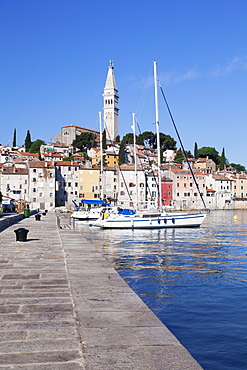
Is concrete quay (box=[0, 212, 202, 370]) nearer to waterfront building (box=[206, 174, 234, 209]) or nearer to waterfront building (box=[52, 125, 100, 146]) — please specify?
waterfront building (box=[206, 174, 234, 209])

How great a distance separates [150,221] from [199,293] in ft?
87.1

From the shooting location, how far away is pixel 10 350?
4625 mm

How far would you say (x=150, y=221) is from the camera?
126 feet

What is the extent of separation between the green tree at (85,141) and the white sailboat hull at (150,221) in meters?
94.8

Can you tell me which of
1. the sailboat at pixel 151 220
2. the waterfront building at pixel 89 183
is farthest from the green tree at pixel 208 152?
the sailboat at pixel 151 220

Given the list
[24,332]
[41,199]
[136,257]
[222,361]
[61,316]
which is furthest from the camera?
[41,199]

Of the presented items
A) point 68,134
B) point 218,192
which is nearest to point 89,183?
point 218,192

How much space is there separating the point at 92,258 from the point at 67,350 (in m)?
7.64

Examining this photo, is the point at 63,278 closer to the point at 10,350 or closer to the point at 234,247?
the point at 10,350

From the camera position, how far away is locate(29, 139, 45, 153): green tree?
424ft

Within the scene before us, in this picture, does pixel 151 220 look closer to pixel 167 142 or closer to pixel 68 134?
pixel 167 142

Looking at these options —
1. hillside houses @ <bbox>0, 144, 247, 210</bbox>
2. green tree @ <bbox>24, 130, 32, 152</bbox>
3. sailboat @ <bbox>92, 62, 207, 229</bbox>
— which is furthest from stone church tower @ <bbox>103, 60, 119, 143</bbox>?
sailboat @ <bbox>92, 62, 207, 229</bbox>

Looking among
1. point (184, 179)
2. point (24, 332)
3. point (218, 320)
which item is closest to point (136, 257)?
point (218, 320)

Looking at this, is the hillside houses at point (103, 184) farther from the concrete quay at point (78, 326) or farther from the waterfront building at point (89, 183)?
the concrete quay at point (78, 326)
